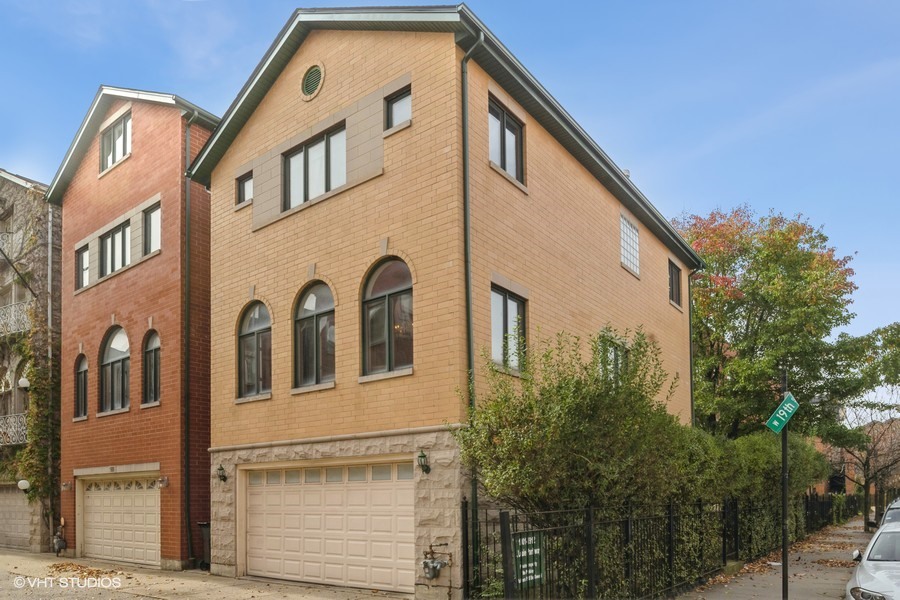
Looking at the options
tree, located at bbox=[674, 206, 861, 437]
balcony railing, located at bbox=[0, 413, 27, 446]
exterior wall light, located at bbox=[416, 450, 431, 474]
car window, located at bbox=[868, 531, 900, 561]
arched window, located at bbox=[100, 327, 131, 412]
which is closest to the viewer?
car window, located at bbox=[868, 531, 900, 561]

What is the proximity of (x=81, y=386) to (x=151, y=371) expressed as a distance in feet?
13.8

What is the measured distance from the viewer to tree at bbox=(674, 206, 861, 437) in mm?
30062

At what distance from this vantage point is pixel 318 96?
17.0 m

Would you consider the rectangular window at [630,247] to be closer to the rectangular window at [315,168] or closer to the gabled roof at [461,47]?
A: the gabled roof at [461,47]

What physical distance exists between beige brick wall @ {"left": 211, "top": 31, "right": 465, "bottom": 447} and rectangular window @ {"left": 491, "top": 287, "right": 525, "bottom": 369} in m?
1.21

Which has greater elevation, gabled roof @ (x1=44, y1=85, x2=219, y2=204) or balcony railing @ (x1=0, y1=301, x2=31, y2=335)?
gabled roof @ (x1=44, y1=85, x2=219, y2=204)

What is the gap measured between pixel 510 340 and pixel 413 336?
1.94m

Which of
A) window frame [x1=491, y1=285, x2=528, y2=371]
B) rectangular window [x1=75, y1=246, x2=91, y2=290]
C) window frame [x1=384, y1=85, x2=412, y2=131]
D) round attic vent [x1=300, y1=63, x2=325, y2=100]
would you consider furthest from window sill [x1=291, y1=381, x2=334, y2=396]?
rectangular window [x1=75, y1=246, x2=91, y2=290]

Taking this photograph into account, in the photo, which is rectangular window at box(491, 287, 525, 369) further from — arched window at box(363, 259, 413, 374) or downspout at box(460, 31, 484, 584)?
arched window at box(363, 259, 413, 374)

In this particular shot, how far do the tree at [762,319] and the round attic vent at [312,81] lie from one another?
64.1 feet

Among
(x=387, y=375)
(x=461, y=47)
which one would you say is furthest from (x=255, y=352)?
(x=461, y=47)

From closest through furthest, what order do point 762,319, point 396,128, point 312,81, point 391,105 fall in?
point 396,128
point 391,105
point 312,81
point 762,319

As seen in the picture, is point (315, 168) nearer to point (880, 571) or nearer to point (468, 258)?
point (468, 258)

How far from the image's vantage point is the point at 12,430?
86.2 feet
